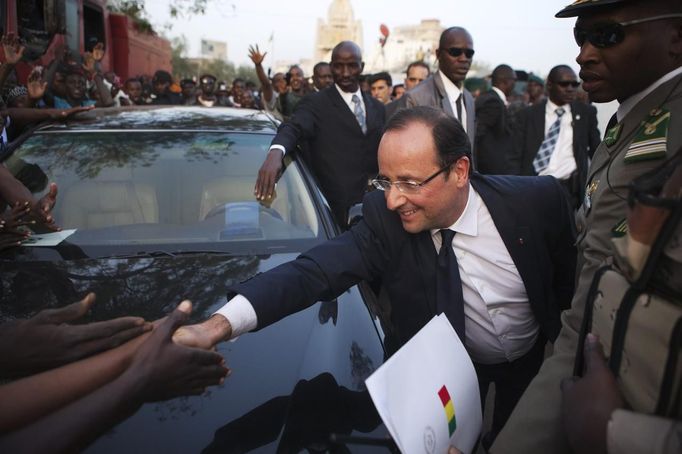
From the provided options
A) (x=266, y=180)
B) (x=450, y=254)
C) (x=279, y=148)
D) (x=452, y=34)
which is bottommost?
(x=450, y=254)

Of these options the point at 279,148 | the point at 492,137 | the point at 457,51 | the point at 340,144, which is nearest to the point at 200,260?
the point at 279,148

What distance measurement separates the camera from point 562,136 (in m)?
4.88

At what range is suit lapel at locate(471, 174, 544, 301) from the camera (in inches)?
72.0

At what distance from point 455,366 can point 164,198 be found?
5.10 ft

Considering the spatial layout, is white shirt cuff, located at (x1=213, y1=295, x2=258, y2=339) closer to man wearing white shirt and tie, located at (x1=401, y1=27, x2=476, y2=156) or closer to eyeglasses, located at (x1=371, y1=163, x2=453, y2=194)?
eyeglasses, located at (x1=371, y1=163, x2=453, y2=194)

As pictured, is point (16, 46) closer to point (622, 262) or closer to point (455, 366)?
point (455, 366)

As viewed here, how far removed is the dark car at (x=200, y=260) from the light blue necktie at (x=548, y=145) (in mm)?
2727

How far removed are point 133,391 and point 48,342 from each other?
0.75 feet

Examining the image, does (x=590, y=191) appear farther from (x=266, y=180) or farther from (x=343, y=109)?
(x=343, y=109)

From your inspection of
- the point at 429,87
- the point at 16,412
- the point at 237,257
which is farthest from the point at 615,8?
the point at 429,87

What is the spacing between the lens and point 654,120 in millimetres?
1306

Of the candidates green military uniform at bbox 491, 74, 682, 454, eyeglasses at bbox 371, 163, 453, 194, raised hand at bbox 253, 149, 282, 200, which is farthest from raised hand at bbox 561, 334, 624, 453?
raised hand at bbox 253, 149, 282, 200

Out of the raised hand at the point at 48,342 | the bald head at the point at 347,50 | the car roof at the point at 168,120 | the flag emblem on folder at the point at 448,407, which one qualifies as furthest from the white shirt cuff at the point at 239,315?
the bald head at the point at 347,50

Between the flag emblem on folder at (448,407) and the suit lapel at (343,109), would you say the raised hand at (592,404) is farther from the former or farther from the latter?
the suit lapel at (343,109)
